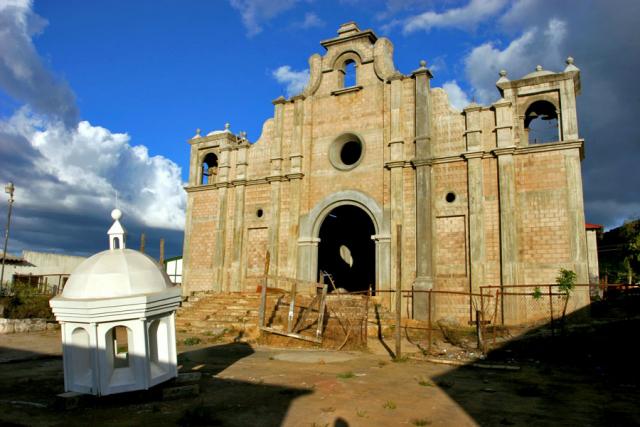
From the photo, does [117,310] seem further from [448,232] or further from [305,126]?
[305,126]

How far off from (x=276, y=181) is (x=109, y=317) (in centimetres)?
1593

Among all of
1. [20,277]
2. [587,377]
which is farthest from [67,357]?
[20,277]

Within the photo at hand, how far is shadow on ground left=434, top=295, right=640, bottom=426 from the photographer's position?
782 cm

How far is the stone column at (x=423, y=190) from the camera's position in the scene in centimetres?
1883

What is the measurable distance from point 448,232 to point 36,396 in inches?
587

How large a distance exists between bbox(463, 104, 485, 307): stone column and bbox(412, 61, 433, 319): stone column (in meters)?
1.56

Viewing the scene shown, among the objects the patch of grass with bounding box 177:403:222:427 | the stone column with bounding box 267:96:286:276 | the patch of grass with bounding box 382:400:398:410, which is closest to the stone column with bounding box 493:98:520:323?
the stone column with bounding box 267:96:286:276

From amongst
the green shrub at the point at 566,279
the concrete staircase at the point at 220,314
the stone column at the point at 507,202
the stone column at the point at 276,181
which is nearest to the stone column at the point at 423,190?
the stone column at the point at 507,202

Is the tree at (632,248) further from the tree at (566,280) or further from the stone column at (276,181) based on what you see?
the stone column at (276,181)

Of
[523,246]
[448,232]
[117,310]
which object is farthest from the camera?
[448,232]

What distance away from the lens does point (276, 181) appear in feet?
76.2

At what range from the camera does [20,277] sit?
37.8 metres

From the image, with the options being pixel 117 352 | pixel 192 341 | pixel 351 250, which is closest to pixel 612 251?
pixel 351 250

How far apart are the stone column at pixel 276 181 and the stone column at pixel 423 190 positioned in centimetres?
678
